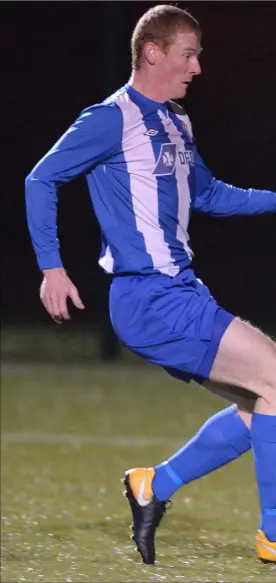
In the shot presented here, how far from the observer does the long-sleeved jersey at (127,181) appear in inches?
150

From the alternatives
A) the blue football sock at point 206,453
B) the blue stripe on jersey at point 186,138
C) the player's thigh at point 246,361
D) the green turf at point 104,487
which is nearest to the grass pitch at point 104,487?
the green turf at point 104,487

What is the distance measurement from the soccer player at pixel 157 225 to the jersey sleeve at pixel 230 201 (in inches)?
7.1

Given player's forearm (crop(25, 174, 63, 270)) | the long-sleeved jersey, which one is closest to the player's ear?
the long-sleeved jersey

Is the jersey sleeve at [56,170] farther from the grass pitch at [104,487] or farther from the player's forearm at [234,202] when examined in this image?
the grass pitch at [104,487]

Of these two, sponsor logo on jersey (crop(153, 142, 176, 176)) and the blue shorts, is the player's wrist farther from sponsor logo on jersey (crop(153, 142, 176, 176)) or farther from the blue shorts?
sponsor logo on jersey (crop(153, 142, 176, 176))

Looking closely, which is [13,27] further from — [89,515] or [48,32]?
[89,515]

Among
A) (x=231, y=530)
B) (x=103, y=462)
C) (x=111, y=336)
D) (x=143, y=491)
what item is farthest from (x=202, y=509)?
(x=111, y=336)

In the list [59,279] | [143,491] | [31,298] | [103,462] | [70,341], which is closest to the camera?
[59,279]

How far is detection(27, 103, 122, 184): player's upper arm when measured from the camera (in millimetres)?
3799

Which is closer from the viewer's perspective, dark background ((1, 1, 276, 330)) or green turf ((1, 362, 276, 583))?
green turf ((1, 362, 276, 583))

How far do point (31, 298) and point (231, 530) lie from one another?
25.2ft

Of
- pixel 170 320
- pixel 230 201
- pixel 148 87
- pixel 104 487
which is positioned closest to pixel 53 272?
pixel 170 320

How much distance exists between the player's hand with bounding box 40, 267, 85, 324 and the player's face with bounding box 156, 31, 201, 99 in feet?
2.19

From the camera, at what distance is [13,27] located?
12062mm
